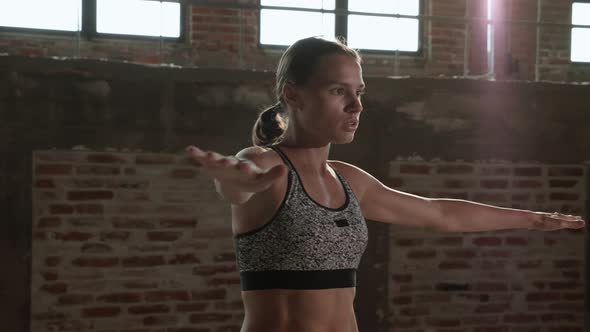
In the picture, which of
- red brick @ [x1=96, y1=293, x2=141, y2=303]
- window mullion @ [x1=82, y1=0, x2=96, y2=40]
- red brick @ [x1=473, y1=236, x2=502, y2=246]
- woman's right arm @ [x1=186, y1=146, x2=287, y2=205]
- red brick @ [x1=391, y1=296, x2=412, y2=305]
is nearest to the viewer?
woman's right arm @ [x1=186, y1=146, x2=287, y2=205]

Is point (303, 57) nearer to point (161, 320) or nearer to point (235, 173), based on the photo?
point (235, 173)

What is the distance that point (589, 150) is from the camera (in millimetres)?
4656

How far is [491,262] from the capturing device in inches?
179

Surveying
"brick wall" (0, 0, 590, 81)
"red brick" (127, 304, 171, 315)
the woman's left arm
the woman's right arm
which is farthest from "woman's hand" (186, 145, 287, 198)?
"brick wall" (0, 0, 590, 81)

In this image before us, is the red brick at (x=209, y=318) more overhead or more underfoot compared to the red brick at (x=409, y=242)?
more underfoot

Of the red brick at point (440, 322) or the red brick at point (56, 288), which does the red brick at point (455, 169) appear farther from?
the red brick at point (56, 288)

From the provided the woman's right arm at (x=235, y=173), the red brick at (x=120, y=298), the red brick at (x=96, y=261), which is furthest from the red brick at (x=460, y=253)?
the woman's right arm at (x=235, y=173)

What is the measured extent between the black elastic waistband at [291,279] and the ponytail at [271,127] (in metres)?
0.46

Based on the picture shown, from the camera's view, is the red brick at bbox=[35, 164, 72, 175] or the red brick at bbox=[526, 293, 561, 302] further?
the red brick at bbox=[526, 293, 561, 302]

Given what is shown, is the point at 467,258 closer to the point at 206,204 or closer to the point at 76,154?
the point at 206,204

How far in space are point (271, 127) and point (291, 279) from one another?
0.54 meters

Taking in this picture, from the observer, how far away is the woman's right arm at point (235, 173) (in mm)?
1496

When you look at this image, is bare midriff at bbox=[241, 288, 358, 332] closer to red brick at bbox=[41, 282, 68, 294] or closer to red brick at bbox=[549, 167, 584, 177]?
red brick at bbox=[41, 282, 68, 294]

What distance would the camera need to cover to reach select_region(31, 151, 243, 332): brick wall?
389cm
